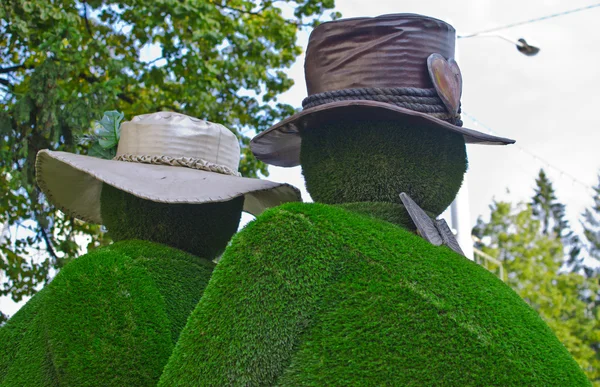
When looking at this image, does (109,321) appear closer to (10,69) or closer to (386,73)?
(386,73)

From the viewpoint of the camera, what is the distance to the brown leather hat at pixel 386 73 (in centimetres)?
217

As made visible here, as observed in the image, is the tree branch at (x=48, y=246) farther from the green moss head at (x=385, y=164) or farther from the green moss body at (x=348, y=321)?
the green moss body at (x=348, y=321)

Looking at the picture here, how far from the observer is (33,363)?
7.56 ft

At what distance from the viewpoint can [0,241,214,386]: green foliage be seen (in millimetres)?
2109

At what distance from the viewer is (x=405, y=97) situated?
2162 millimetres

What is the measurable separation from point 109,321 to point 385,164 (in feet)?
3.33

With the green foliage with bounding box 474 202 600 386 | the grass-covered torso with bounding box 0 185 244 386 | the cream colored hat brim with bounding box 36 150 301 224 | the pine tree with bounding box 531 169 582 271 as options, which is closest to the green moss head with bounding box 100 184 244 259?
the grass-covered torso with bounding box 0 185 244 386

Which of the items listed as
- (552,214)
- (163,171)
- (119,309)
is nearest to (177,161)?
(163,171)

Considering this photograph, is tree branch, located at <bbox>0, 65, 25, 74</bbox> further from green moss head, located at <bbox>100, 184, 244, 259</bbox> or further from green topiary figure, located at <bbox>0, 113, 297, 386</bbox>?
green moss head, located at <bbox>100, 184, 244, 259</bbox>

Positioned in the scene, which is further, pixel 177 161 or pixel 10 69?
pixel 10 69

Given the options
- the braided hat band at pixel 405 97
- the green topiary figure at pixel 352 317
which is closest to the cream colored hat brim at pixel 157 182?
the braided hat band at pixel 405 97

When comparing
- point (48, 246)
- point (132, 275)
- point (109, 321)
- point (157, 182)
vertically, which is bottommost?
point (109, 321)

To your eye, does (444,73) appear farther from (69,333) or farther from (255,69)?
(255,69)

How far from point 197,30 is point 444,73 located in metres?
5.17
